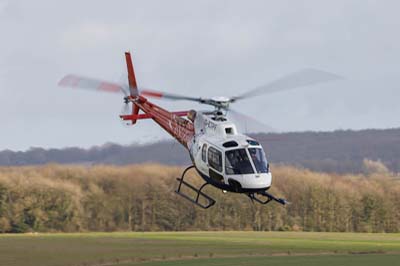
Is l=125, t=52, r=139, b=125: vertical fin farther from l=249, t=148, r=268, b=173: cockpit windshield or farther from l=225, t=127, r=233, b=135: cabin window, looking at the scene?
l=249, t=148, r=268, b=173: cockpit windshield

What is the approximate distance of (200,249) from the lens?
78.9 m

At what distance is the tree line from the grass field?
3.25 m

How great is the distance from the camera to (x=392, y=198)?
10462 cm

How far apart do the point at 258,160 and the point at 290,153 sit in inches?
4306

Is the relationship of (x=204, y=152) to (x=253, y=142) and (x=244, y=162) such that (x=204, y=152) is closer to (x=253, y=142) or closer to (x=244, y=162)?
(x=253, y=142)

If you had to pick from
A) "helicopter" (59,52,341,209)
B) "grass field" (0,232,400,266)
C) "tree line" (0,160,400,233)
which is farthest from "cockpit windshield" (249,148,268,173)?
"tree line" (0,160,400,233)

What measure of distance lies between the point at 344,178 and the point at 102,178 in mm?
32450

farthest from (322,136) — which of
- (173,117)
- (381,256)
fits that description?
(173,117)

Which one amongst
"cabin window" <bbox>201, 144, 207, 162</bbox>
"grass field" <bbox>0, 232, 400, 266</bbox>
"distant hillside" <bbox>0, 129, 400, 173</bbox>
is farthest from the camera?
"distant hillside" <bbox>0, 129, 400, 173</bbox>

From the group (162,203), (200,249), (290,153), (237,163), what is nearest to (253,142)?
(237,163)

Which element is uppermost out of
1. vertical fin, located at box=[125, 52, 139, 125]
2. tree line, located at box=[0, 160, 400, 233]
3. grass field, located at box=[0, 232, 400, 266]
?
vertical fin, located at box=[125, 52, 139, 125]

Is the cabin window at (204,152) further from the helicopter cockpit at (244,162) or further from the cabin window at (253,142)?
the cabin window at (253,142)

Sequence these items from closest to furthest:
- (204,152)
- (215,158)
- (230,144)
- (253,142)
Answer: (230,144)
(253,142)
(215,158)
(204,152)

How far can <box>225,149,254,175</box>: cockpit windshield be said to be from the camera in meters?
35.8
